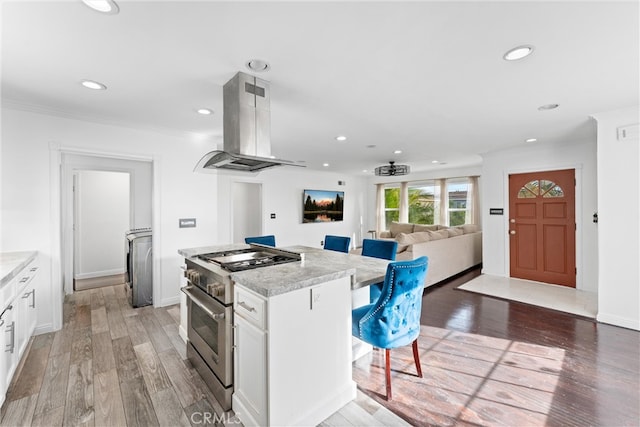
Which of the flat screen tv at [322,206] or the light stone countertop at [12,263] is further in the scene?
the flat screen tv at [322,206]

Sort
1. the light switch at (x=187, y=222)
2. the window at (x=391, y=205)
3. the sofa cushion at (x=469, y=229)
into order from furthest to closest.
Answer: the window at (x=391, y=205) < the sofa cushion at (x=469, y=229) < the light switch at (x=187, y=222)

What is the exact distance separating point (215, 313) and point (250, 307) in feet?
1.29

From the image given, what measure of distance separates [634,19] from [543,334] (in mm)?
2747

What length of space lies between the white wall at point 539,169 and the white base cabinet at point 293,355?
180 inches

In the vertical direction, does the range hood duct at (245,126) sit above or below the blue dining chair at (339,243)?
above

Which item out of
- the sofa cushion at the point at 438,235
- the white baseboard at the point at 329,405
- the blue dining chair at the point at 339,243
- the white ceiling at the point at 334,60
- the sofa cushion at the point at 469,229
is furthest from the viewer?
the sofa cushion at the point at 469,229

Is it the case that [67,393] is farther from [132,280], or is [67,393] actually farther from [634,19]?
[634,19]

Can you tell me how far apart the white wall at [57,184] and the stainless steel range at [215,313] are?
1600 mm

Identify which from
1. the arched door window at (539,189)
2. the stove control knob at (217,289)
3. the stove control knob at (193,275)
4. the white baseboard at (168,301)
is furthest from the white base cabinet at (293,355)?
the arched door window at (539,189)

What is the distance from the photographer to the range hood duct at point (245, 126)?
217 cm

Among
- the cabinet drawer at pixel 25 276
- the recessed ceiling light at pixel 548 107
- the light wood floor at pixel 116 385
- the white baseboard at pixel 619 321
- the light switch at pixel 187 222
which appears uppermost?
the recessed ceiling light at pixel 548 107

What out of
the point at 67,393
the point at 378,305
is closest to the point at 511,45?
the point at 378,305

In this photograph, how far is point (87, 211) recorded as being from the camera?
17.0 feet

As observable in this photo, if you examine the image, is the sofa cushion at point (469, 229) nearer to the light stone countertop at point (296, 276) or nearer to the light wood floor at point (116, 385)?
the light stone countertop at point (296, 276)
